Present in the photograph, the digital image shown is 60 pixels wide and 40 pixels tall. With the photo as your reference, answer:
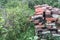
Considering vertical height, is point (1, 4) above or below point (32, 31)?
above

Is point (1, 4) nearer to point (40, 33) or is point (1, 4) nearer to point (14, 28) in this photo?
point (14, 28)

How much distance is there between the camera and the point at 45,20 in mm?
7027

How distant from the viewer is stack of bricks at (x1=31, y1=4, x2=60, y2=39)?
21.7ft

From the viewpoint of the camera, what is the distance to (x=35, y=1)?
29.1 ft

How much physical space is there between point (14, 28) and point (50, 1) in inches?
94.3

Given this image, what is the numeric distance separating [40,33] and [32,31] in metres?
0.73

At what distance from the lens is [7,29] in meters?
6.77

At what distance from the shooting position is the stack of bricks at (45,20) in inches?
261

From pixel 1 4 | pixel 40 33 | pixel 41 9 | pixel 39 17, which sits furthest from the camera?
pixel 1 4

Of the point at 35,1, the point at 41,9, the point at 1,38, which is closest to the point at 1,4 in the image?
the point at 35,1

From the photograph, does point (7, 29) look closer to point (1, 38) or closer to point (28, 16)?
point (1, 38)

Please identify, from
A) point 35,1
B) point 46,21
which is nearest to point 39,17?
point 46,21

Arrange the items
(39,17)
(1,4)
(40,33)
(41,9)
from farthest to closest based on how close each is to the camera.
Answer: (1,4), (41,9), (39,17), (40,33)

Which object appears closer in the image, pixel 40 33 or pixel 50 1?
pixel 40 33
